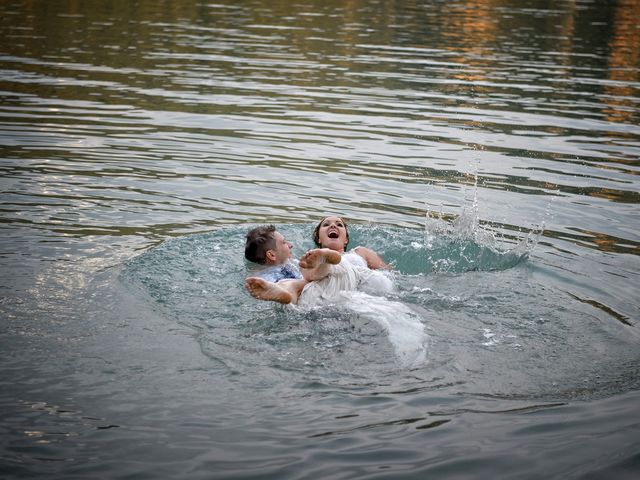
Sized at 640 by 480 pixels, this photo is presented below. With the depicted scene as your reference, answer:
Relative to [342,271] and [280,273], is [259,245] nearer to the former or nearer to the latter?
[280,273]

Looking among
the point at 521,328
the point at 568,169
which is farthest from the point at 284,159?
the point at 521,328

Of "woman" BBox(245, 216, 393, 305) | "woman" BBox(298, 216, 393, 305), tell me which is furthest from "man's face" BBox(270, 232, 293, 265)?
"woman" BBox(245, 216, 393, 305)

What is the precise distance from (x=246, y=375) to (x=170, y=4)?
31.9m

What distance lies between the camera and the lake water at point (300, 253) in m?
5.27

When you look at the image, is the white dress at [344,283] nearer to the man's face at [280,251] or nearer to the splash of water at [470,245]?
the man's face at [280,251]

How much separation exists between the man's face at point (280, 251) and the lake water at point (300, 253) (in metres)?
0.47

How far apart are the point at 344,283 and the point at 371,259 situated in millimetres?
1296

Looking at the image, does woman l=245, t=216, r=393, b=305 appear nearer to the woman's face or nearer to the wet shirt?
the woman's face

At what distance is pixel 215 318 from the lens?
722 cm

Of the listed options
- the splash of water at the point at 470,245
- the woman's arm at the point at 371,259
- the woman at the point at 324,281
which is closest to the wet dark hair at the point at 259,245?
the woman at the point at 324,281

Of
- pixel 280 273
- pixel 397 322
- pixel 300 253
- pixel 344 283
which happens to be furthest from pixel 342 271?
pixel 300 253

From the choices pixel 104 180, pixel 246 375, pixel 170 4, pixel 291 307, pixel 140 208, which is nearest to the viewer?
pixel 246 375

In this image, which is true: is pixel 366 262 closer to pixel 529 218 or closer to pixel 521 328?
pixel 521 328

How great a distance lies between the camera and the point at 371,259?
916cm
